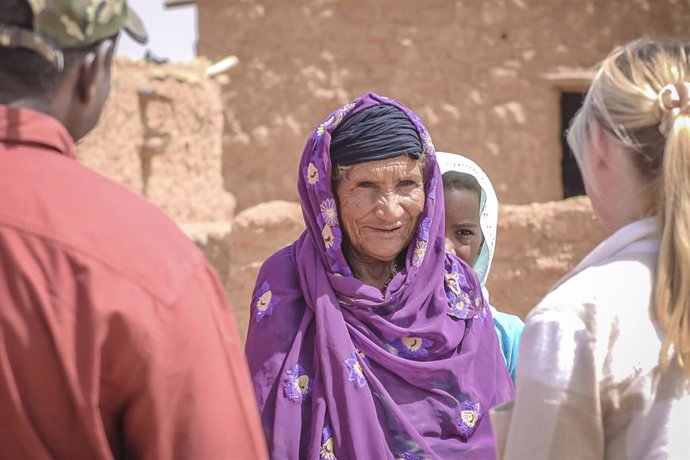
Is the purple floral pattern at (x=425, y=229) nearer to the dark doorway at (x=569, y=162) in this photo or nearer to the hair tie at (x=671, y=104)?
the hair tie at (x=671, y=104)

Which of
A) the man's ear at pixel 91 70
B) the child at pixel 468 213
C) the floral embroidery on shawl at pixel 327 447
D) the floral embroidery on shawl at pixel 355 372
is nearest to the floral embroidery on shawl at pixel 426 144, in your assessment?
the child at pixel 468 213

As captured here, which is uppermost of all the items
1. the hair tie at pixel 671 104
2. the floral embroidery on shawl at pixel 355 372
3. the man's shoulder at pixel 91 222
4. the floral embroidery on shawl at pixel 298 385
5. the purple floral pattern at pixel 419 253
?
the hair tie at pixel 671 104

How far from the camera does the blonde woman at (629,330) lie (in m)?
1.85

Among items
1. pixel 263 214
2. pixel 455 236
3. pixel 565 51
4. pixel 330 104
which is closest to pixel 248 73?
pixel 330 104

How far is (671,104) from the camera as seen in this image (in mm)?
1874

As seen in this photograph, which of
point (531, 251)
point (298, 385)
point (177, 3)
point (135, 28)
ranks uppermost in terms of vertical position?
point (135, 28)

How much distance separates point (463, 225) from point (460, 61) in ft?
25.1

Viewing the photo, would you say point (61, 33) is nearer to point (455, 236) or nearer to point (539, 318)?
point (539, 318)

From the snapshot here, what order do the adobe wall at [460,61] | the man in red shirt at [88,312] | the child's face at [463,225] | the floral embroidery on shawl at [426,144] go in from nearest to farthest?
the man in red shirt at [88,312] < the floral embroidery on shawl at [426,144] < the child's face at [463,225] < the adobe wall at [460,61]

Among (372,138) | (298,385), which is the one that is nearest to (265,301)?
(298,385)

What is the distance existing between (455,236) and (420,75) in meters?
7.63

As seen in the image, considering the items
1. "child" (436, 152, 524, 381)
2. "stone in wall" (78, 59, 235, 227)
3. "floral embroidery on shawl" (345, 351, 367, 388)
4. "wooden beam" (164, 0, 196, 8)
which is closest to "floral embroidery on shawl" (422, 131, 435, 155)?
"child" (436, 152, 524, 381)

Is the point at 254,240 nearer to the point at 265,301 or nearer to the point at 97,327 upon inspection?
the point at 265,301

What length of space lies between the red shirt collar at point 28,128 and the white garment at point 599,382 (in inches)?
34.6
